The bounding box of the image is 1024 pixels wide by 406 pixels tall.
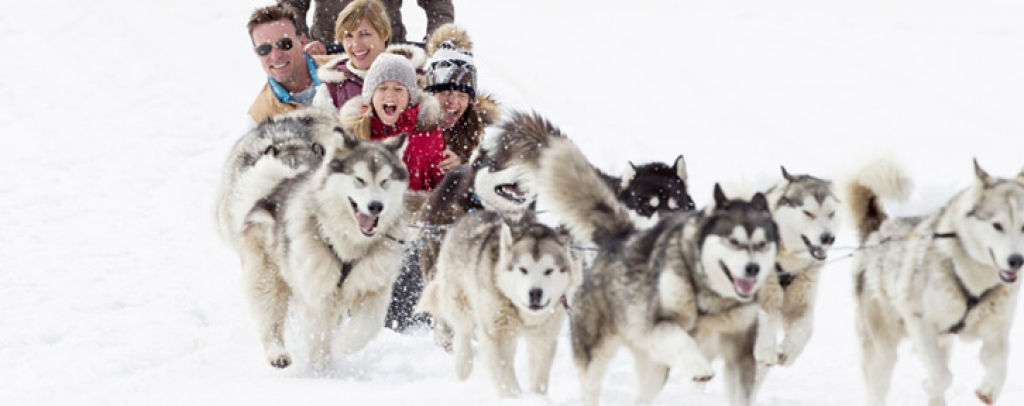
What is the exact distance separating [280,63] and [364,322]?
2.21 metres

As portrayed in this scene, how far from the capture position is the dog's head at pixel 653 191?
5.16 m

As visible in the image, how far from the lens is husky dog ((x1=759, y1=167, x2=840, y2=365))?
474 cm

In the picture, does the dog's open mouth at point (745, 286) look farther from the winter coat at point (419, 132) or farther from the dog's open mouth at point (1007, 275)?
the winter coat at point (419, 132)

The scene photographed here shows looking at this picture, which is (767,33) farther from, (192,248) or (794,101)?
(192,248)

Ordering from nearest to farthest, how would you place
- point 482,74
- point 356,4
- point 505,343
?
point 505,343 → point 356,4 → point 482,74

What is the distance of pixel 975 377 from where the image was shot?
550cm

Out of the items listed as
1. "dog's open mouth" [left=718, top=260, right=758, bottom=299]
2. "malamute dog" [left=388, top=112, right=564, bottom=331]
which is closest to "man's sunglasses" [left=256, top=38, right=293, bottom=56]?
"malamute dog" [left=388, top=112, right=564, bottom=331]

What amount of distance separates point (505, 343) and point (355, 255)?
912 millimetres

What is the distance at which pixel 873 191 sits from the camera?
4805 millimetres

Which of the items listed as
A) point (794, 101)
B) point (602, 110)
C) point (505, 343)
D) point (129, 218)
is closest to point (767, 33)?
point (794, 101)

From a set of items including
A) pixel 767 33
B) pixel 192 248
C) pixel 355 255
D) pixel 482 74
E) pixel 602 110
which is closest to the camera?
pixel 355 255

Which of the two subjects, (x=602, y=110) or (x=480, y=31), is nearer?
(x=602, y=110)

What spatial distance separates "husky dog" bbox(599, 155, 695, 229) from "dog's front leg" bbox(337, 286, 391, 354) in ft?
4.02

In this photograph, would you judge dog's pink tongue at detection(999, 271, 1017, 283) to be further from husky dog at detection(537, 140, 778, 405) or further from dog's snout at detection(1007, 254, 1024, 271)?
husky dog at detection(537, 140, 778, 405)
